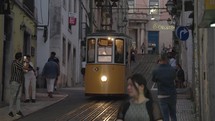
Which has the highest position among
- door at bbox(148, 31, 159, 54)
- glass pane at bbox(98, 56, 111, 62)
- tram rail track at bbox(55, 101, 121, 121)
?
door at bbox(148, 31, 159, 54)

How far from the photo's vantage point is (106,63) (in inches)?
854

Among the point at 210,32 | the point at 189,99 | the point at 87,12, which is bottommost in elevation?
the point at 189,99

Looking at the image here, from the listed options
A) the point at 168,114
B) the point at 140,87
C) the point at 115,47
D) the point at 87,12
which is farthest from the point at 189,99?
the point at 87,12

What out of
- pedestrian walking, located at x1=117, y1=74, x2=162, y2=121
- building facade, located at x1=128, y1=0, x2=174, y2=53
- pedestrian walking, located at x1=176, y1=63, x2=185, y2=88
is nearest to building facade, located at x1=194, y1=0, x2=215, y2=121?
pedestrian walking, located at x1=117, y1=74, x2=162, y2=121

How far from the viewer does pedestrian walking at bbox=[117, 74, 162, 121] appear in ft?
18.8

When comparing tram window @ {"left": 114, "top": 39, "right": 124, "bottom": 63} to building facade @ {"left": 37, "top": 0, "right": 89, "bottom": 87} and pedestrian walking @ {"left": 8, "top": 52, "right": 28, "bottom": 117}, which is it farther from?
building facade @ {"left": 37, "top": 0, "right": 89, "bottom": 87}

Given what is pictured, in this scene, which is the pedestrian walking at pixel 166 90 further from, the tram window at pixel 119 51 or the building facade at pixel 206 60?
the tram window at pixel 119 51

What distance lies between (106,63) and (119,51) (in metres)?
0.70

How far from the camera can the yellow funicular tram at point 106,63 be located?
21688mm

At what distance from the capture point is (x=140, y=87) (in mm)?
5832

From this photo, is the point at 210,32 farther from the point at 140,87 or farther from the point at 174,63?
the point at 174,63

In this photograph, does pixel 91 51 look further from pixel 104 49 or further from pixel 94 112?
pixel 94 112

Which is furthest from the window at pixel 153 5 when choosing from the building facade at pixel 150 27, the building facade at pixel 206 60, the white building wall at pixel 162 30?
the building facade at pixel 206 60

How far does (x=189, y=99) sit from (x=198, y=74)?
7.69 meters
